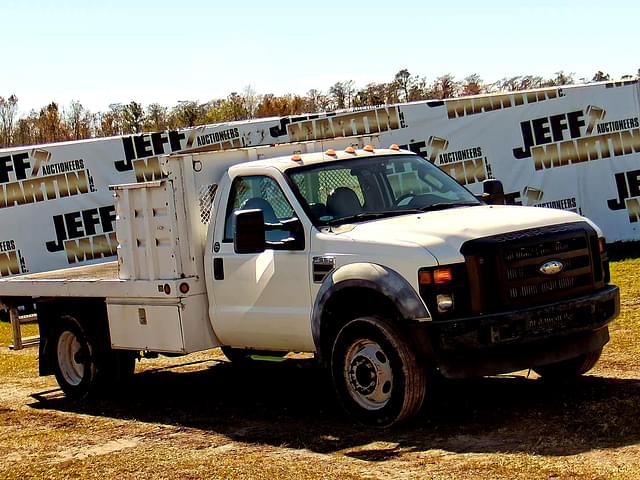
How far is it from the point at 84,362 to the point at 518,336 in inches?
176

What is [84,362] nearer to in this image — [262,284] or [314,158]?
[262,284]

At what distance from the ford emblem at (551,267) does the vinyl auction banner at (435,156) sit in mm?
11281

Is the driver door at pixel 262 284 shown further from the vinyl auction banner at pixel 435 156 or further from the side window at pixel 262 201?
the vinyl auction banner at pixel 435 156

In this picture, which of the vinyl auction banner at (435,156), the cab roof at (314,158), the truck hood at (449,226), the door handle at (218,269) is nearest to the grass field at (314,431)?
the door handle at (218,269)

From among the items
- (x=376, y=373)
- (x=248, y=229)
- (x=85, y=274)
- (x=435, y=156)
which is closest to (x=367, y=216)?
(x=248, y=229)

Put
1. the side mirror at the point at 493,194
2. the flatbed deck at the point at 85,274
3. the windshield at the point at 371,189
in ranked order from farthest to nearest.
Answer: the flatbed deck at the point at 85,274 → the side mirror at the point at 493,194 → the windshield at the point at 371,189

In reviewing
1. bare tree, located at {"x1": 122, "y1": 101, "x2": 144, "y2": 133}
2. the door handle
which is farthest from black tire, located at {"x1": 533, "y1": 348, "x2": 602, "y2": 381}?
bare tree, located at {"x1": 122, "y1": 101, "x2": 144, "y2": 133}

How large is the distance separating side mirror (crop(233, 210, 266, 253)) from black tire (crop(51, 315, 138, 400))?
2.41m

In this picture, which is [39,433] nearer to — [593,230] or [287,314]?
[287,314]

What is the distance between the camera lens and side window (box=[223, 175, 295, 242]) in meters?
9.05

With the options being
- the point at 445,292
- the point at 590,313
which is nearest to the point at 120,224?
the point at 445,292

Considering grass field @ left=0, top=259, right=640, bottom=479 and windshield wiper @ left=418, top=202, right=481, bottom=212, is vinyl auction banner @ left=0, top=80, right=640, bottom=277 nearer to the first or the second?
grass field @ left=0, top=259, right=640, bottom=479

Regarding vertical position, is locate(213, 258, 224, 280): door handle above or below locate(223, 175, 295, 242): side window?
below

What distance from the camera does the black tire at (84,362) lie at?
10.6 metres
